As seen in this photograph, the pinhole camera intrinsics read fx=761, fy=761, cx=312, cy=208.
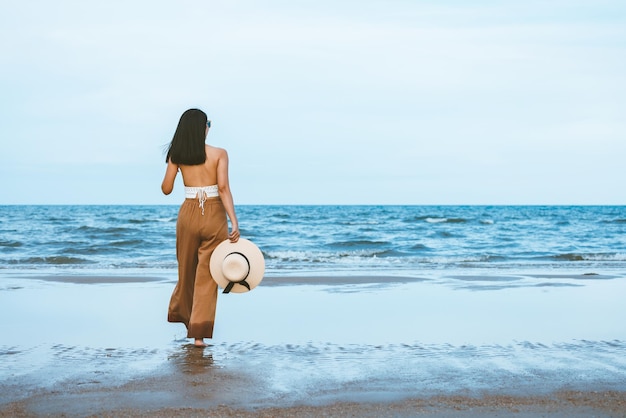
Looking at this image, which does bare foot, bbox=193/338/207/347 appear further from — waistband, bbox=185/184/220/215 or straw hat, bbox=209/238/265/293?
waistband, bbox=185/184/220/215

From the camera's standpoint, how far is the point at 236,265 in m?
5.70

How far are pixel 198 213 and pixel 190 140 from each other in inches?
22.2

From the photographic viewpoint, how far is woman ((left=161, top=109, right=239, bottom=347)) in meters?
5.77

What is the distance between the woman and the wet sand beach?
27 cm

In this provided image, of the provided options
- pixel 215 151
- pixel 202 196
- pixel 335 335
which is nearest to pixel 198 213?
pixel 202 196

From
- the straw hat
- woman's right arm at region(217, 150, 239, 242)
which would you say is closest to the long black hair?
woman's right arm at region(217, 150, 239, 242)

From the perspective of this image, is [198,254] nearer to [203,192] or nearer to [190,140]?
[203,192]

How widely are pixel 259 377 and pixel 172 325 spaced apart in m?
2.37

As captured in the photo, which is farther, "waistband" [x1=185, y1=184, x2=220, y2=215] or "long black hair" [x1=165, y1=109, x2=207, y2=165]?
"waistband" [x1=185, y1=184, x2=220, y2=215]

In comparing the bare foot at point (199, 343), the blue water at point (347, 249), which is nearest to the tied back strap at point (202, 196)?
the bare foot at point (199, 343)

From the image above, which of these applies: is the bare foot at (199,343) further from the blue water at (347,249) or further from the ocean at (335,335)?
the blue water at (347,249)

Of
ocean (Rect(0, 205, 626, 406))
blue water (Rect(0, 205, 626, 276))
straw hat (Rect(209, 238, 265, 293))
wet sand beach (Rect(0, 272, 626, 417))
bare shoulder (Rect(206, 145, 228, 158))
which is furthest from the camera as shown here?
blue water (Rect(0, 205, 626, 276))

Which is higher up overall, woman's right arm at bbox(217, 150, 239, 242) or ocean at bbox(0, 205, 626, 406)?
woman's right arm at bbox(217, 150, 239, 242)

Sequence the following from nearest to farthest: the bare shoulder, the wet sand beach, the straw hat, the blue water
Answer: the wet sand beach < the straw hat < the bare shoulder < the blue water
